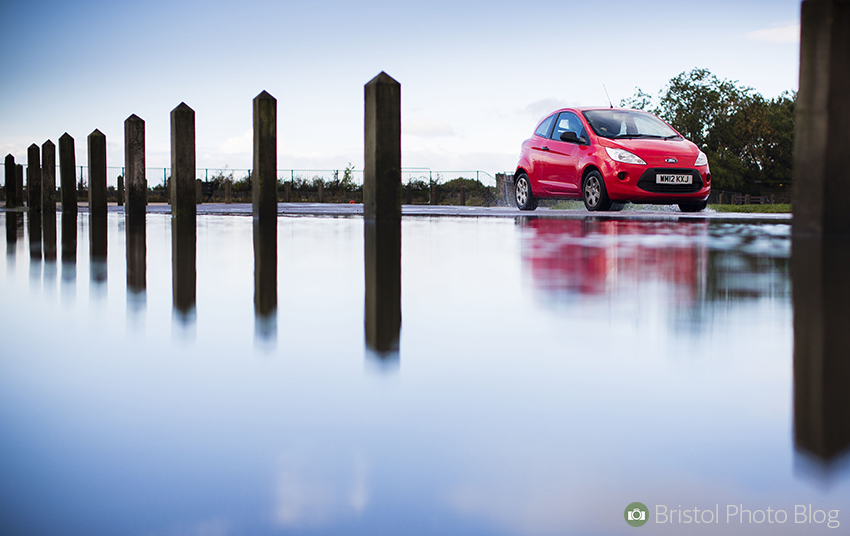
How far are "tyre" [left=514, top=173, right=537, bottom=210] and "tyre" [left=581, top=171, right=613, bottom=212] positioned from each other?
1754 millimetres

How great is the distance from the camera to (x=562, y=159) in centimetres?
1370

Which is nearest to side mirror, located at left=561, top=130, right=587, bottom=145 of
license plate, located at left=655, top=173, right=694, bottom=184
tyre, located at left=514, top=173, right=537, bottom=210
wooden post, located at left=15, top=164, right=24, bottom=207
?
license plate, located at left=655, top=173, right=694, bottom=184

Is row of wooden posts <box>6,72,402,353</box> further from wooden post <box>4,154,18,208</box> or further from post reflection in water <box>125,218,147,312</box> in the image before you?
wooden post <box>4,154,18,208</box>

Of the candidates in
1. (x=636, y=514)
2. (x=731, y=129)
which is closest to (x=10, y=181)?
(x=636, y=514)

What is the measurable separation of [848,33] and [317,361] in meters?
4.59

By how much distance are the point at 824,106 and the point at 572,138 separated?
7970mm

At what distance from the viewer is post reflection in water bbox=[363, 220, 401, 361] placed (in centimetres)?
256

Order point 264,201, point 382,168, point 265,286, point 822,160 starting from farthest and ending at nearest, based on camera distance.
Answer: point 264,201, point 382,168, point 822,160, point 265,286

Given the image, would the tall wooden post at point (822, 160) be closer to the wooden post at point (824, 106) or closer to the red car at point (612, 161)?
the wooden post at point (824, 106)

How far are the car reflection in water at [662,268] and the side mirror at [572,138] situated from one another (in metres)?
5.14

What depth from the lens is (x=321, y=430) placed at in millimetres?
1611

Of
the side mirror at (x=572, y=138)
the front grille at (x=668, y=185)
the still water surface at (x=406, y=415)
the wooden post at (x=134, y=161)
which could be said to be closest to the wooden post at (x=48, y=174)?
the wooden post at (x=134, y=161)

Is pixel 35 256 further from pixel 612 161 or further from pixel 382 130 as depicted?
pixel 612 161

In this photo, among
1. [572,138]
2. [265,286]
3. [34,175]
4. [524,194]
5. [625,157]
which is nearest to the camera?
[265,286]
